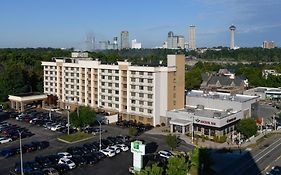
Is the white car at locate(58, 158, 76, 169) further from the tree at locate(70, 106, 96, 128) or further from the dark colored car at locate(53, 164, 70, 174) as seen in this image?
the tree at locate(70, 106, 96, 128)

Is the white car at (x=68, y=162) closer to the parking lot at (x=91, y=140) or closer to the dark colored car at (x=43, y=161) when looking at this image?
the parking lot at (x=91, y=140)

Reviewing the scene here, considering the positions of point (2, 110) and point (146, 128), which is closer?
point (146, 128)

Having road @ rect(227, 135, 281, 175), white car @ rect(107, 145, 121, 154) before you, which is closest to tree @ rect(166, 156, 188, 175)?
road @ rect(227, 135, 281, 175)

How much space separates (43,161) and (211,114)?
2295cm

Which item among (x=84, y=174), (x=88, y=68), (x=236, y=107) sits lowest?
(x=84, y=174)

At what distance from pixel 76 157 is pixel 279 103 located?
52079 millimetres

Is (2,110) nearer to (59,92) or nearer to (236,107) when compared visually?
(59,92)

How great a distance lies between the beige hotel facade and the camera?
162ft

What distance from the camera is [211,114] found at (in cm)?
4578

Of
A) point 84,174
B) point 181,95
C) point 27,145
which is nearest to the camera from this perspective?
point 84,174

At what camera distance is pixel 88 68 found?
5775 cm

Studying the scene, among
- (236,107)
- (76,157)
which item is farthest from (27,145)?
(236,107)

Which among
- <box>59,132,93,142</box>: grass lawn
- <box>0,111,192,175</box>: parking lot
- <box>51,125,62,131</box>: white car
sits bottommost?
<box>0,111,192,175</box>: parking lot

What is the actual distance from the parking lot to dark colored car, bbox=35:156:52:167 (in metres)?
1.65
